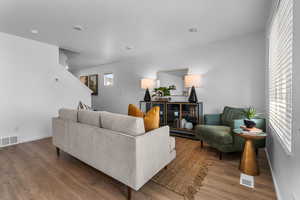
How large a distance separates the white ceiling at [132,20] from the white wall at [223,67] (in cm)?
28

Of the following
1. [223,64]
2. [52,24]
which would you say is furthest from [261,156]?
[52,24]

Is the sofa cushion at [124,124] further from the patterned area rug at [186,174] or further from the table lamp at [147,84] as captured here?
the table lamp at [147,84]

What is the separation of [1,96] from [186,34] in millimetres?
Answer: 4055

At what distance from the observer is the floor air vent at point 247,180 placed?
1.69m

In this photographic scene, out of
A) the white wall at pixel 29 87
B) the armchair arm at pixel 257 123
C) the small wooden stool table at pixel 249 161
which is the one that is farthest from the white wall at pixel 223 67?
the white wall at pixel 29 87

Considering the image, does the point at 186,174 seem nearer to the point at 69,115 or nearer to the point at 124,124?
→ the point at 124,124

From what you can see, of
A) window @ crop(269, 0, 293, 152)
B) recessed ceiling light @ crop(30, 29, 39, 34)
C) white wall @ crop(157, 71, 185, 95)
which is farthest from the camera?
white wall @ crop(157, 71, 185, 95)

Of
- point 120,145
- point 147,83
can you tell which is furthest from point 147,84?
point 120,145

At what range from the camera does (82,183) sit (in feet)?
5.60

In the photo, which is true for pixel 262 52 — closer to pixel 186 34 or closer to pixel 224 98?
pixel 224 98

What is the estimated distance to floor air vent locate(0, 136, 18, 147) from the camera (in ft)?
9.49

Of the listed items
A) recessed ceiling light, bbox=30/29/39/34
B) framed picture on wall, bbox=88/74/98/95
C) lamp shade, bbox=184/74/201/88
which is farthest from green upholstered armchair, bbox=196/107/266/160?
framed picture on wall, bbox=88/74/98/95

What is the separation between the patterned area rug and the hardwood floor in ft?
0.23

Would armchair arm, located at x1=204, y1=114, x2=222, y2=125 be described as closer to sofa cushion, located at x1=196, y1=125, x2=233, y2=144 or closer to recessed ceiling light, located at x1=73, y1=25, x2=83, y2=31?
sofa cushion, located at x1=196, y1=125, x2=233, y2=144
